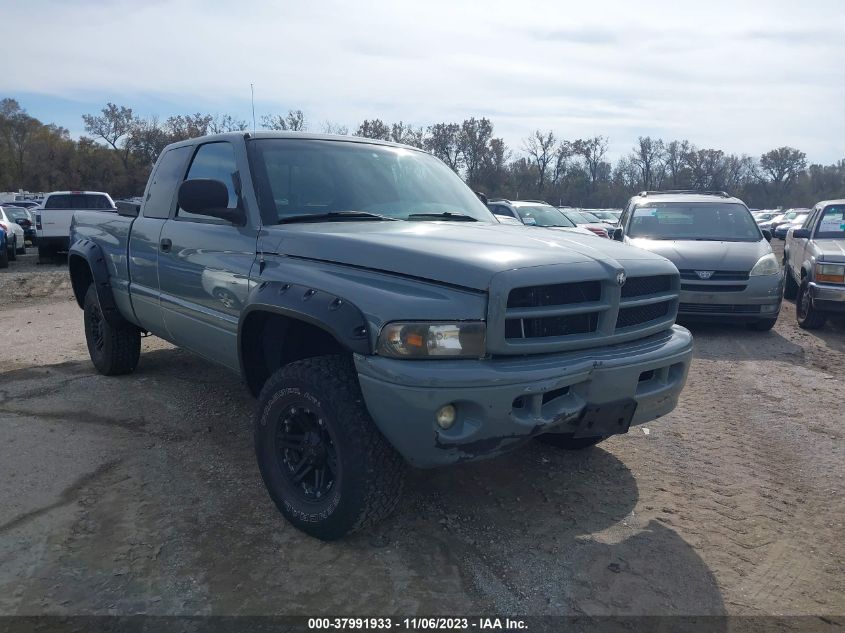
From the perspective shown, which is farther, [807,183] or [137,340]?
[807,183]

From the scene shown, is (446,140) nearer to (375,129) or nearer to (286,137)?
(375,129)

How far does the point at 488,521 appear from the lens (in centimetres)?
338

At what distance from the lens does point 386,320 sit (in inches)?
108

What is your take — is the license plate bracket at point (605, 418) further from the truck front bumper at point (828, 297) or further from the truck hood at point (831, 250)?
the truck hood at point (831, 250)

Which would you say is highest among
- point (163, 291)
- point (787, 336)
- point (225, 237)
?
point (225, 237)

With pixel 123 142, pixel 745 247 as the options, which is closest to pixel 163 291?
pixel 745 247

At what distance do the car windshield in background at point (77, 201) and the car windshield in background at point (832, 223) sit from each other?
47.8 ft

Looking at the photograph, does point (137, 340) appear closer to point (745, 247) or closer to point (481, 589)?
point (481, 589)

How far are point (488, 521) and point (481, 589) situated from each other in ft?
1.97

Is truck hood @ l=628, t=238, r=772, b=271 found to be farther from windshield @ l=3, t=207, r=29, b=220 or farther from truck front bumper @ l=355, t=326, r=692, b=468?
windshield @ l=3, t=207, r=29, b=220

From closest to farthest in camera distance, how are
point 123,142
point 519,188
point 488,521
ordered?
point 488,521 → point 123,142 → point 519,188

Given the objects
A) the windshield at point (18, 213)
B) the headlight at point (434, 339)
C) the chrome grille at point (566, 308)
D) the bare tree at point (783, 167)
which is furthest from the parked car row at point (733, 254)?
the bare tree at point (783, 167)

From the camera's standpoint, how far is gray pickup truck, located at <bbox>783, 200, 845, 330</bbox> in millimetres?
7953

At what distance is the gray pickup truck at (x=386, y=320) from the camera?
2.73 m
